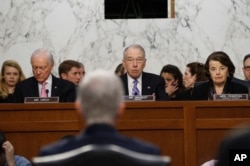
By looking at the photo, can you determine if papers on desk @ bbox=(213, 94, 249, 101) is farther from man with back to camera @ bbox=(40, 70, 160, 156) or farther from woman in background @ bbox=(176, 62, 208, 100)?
man with back to camera @ bbox=(40, 70, 160, 156)

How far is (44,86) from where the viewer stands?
672 centimetres

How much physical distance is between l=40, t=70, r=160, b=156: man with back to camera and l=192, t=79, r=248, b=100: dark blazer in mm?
4038

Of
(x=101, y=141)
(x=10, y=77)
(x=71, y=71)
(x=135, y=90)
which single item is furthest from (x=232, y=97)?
(x=101, y=141)

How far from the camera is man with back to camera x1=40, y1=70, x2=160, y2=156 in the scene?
2.43m

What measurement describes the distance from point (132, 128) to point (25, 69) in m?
3.52

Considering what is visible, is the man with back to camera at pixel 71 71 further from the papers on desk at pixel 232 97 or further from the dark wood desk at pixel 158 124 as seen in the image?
Result: the papers on desk at pixel 232 97

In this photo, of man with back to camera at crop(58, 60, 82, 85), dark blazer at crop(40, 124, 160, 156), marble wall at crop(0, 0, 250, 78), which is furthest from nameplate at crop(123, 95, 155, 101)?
dark blazer at crop(40, 124, 160, 156)

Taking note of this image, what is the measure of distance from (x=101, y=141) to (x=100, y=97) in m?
0.15

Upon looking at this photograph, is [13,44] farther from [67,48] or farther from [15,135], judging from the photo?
[15,135]

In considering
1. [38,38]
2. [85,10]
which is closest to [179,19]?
[85,10]

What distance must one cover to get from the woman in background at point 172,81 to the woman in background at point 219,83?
1.84 feet

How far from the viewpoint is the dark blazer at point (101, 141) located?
245 cm

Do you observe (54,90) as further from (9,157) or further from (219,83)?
(219,83)

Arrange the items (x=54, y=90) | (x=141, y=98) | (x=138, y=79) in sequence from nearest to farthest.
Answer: (x=141, y=98)
(x=54, y=90)
(x=138, y=79)
